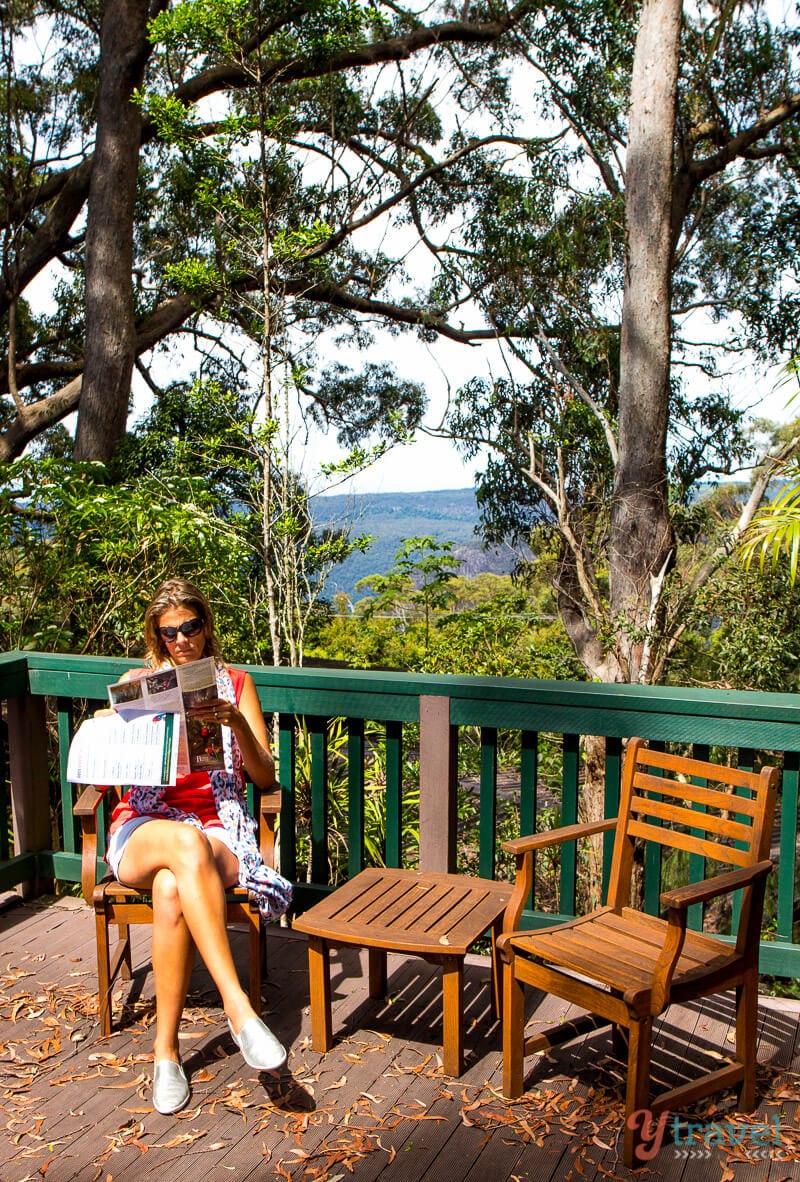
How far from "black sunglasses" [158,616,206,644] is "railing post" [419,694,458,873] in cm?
78

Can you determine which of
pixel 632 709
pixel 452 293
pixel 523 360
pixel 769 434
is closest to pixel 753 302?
pixel 769 434

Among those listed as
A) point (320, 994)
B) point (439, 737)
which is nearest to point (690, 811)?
point (439, 737)

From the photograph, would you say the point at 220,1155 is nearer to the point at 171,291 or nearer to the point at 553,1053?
the point at 553,1053

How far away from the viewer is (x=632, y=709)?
312cm

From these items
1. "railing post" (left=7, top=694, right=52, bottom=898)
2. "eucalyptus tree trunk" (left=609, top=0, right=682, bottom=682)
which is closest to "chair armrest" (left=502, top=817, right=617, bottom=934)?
"railing post" (left=7, top=694, right=52, bottom=898)

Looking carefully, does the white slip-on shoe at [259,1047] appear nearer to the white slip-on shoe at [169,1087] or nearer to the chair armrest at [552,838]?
the white slip-on shoe at [169,1087]

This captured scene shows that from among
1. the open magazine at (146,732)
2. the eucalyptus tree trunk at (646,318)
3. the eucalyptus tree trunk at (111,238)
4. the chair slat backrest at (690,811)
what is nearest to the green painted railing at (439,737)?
the chair slat backrest at (690,811)

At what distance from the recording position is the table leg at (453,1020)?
256 cm

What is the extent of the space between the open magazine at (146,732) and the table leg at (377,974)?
2.71ft

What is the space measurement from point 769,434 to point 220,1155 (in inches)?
496

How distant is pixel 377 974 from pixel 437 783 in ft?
2.02

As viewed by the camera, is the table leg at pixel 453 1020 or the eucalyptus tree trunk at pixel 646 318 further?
the eucalyptus tree trunk at pixel 646 318

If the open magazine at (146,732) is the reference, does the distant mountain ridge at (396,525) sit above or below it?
above
